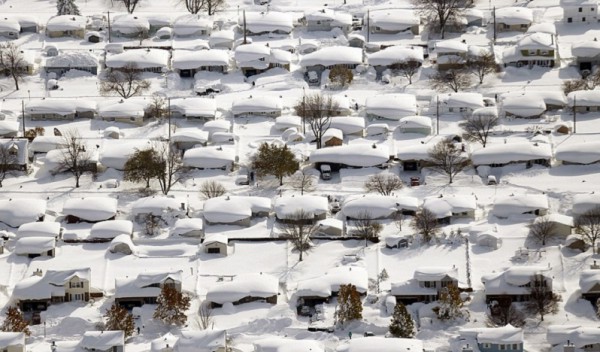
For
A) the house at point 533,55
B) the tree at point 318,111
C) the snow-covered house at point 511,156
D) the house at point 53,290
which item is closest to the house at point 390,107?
the tree at point 318,111

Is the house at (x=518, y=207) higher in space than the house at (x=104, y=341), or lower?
higher

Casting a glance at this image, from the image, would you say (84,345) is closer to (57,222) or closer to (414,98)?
(57,222)

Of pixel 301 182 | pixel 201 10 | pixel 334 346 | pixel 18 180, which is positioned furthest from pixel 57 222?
pixel 201 10

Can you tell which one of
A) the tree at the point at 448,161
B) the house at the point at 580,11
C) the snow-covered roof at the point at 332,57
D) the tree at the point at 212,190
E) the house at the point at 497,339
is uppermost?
the house at the point at 580,11

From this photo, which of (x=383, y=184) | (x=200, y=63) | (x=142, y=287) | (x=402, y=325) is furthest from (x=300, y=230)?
(x=200, y=63)

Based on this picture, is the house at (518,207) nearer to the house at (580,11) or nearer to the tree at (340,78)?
the tree at (340,78)

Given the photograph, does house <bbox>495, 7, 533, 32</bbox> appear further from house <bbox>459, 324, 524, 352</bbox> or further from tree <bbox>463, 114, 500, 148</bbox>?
house <bbox>459, 324, 524, 352</bbox>
